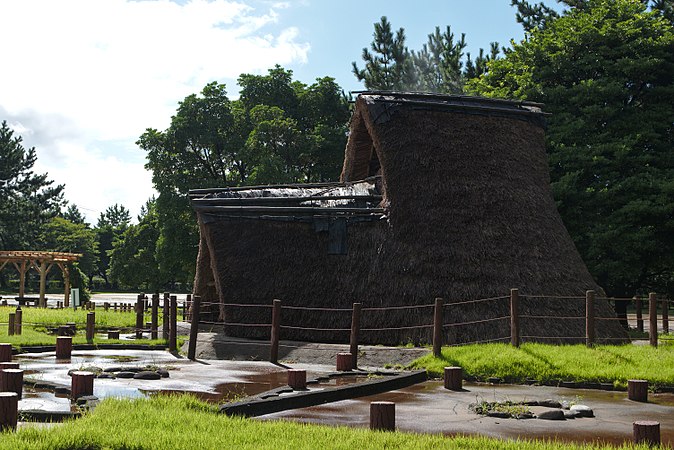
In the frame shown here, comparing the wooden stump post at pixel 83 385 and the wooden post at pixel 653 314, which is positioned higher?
the wooden post at pixel 653 314

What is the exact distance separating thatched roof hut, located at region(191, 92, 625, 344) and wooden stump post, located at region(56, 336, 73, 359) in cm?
352

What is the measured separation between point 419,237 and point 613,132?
28.8 feet

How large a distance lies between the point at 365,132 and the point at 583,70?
7.32 meters

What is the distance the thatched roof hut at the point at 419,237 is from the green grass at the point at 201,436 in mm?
7569

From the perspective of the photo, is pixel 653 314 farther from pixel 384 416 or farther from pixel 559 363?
pixel 384 416

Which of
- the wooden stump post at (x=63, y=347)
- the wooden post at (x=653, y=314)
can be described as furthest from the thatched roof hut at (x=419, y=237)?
the wooden stump post at (x=63, y=347)

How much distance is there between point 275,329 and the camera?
13.8 m

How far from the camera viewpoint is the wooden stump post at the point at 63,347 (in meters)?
14.1

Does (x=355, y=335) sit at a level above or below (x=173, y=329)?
above

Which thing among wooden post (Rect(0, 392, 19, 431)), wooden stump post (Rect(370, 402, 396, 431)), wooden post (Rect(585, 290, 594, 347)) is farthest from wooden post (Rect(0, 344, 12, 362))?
wooden post (Rect(585, 290, 594, 347))

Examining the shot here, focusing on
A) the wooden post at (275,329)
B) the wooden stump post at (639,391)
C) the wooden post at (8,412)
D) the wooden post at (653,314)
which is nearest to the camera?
the wooden post at (8,412)

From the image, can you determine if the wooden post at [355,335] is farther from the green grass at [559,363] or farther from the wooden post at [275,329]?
the wooden post at [275,329]

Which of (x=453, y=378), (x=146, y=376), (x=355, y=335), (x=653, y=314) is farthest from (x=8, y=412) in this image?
(x=653, y=314)

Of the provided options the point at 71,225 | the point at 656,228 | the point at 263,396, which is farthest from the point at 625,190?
the point at 71,225
